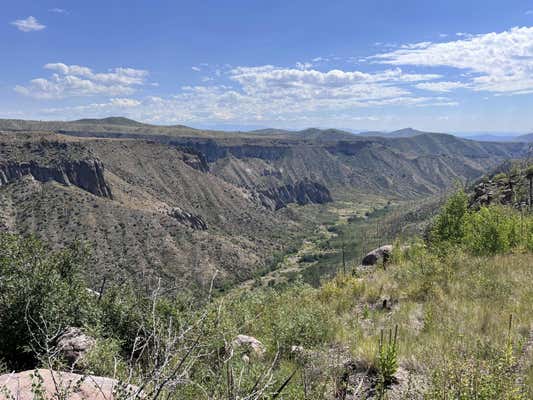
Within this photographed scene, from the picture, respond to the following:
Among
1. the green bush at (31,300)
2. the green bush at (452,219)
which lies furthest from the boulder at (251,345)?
the green bush at (452,219)

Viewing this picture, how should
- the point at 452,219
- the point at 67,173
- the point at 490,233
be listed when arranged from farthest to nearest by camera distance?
the point at 67,173 → the point at 452,219 → the point at 490,233

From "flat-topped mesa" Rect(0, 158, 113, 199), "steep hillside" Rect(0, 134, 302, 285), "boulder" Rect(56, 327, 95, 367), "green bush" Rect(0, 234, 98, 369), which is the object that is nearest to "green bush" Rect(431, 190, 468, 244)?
"boulder" Rect(56, 327, 95, 367)

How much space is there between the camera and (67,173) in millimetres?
130750

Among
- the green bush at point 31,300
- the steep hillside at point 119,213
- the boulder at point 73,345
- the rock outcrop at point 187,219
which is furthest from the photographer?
the rock outcrop at point 187,219

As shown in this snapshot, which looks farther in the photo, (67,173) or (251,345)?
(67,173)

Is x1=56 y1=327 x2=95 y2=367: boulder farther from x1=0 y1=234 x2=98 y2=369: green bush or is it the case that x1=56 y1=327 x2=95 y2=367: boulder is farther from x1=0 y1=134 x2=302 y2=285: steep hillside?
x1=0 y1=134 x2=302 y2=285: steep hillside

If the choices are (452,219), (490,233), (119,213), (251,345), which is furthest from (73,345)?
(119,213)

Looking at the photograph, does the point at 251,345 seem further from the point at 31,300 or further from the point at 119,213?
the point at 119,213

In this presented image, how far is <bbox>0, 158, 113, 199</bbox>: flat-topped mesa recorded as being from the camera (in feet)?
378

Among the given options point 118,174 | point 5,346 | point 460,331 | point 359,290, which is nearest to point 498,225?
point 359,290

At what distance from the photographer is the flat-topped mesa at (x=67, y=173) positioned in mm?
115306

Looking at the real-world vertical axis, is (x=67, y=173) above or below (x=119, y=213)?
above

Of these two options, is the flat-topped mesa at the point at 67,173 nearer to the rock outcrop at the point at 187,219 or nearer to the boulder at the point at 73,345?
the rock outcrop at the point at 187,219

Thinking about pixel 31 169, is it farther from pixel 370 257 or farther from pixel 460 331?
pixel 460 331
